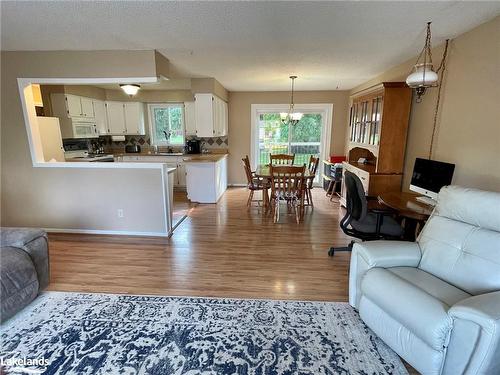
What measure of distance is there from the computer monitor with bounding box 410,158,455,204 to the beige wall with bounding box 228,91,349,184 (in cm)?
371

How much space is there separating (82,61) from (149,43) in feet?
3.41

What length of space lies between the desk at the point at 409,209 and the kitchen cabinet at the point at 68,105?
18.6 feet

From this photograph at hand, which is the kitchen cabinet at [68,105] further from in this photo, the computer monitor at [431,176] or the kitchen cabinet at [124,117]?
the computer monitor at [431,176]

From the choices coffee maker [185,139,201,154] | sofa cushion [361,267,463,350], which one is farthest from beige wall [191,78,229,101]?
sofa cushion [361,267,463,350]

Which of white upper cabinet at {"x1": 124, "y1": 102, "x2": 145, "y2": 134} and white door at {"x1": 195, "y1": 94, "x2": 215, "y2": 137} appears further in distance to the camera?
white upper cabinet at {"x1": 124, "y1": 102, "x2": 145, "y2": 134}

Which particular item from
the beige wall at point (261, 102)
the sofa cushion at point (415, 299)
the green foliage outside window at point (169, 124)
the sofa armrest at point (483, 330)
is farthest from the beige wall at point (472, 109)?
the green foliage outside window at point (169, 124)

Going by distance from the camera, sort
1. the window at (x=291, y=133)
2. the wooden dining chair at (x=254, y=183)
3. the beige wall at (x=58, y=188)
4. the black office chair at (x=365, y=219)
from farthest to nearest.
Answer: the window at (x=291, y=133), the wooden dining chair at (x=254, y=183), the beige wall at (x=58, y=188), the black office chair at (x=365, y=219)

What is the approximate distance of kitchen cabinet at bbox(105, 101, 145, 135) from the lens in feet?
19.9

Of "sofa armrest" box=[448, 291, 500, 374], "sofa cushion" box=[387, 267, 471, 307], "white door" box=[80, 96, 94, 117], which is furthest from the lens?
"white door" box=[80, 96, 94, 117]

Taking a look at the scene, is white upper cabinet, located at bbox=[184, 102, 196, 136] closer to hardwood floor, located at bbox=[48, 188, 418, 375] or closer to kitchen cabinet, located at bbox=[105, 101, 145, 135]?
kitchen cabinet, located at bbox=[105, 101, 145, 135]

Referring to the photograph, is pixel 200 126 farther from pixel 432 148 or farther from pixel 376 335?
pixel 376 335

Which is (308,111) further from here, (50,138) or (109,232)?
(50,138)

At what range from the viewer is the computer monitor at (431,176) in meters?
2.53

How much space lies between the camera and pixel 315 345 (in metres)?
1.80
